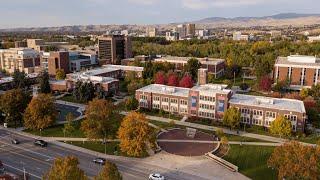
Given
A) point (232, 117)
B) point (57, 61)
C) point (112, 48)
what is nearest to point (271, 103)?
point (232, 117)

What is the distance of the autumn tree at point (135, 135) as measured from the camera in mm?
53719

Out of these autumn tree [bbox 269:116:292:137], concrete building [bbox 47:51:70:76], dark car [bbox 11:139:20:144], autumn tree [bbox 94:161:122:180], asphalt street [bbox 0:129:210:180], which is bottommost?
asphalt street [bbox 0:129:210:180]

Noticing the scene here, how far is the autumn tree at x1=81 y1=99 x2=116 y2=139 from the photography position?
58.8 m

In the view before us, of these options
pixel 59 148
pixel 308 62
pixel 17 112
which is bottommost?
pixel 59 148

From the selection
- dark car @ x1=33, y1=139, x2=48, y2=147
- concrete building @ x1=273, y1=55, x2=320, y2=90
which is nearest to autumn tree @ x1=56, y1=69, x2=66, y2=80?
dark car @ x1=33, y1=139, x2=48, y2=147

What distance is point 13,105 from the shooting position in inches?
2734

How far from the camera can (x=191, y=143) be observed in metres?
62.9

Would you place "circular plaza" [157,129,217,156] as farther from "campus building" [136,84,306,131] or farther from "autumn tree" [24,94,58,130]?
"autumn tree" [24,94,58,130]

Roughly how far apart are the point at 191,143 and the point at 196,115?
1587cm

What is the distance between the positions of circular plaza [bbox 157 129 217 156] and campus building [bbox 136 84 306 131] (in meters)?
9.35

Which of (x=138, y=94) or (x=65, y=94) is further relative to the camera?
(x=65, y=94)

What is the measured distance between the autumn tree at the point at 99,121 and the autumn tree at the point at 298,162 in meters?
29.9

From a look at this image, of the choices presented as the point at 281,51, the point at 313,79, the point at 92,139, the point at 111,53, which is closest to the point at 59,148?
the point at 92,139

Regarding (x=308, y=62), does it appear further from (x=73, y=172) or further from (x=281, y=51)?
(x=73, y=172)
